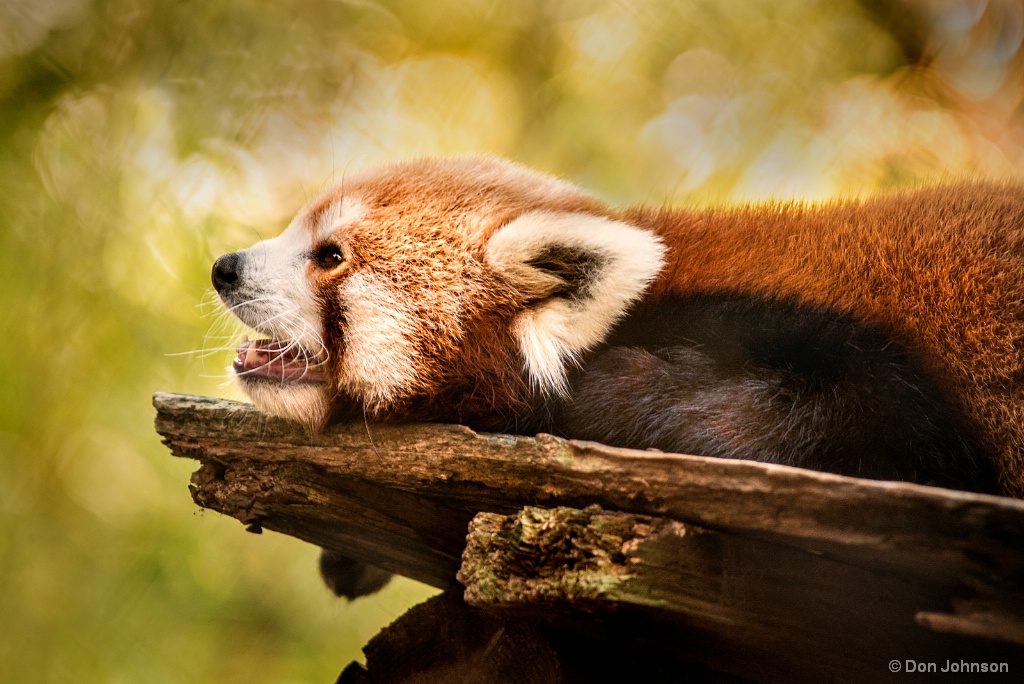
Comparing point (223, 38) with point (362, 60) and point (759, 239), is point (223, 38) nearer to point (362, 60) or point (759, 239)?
point (362, 60)

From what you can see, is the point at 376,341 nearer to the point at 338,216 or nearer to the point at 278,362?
the point at 278,362

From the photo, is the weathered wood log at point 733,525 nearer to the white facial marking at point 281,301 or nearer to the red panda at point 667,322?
the red panda at point 667,322

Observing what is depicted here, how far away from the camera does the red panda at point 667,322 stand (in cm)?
130

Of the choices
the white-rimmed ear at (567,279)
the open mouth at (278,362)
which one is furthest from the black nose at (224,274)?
the white-rimmed ear at (567,279)

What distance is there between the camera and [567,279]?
150 cm

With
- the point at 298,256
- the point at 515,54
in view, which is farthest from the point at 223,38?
the point at 298,256

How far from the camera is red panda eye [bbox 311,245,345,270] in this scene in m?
1.71

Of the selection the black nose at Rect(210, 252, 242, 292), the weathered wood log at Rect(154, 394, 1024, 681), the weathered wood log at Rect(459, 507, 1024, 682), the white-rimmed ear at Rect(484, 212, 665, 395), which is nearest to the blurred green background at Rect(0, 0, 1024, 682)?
the black nose at Rect(210, 252, 242, 292)

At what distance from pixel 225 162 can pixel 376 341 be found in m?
1.36

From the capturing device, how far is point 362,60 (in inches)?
97.7

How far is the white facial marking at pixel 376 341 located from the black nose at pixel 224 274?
0.88ft

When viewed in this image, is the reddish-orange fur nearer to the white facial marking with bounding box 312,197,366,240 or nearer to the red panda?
the red panda

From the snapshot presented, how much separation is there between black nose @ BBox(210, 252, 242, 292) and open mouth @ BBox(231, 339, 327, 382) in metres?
0.16

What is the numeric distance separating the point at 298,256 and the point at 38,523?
4.88 feet
